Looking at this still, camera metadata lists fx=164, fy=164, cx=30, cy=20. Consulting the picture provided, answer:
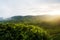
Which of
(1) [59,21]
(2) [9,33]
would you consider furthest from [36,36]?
(1) [59,21]

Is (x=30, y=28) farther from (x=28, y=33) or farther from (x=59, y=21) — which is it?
(x=59, y=21)

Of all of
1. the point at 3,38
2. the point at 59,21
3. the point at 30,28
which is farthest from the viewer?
the point at 59,21

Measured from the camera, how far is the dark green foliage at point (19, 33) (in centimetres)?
1018

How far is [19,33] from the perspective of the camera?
10414 mm

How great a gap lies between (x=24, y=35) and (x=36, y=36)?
32.2 inches

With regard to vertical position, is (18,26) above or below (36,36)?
above

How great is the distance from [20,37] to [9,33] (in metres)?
0.73

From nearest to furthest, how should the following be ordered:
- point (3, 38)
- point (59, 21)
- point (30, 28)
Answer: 1. point (3, 38)
2. point (30, 28)
3. point (59, 21)

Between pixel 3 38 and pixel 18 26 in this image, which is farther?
pixel 18 26

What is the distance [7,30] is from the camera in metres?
10.4

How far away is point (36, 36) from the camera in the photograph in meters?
10.6

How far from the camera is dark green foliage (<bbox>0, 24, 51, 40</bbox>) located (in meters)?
10.2

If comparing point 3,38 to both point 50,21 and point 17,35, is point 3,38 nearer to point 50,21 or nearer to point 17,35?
point 17,35

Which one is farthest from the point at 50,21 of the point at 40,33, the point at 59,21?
Answer: the point at 40,33
